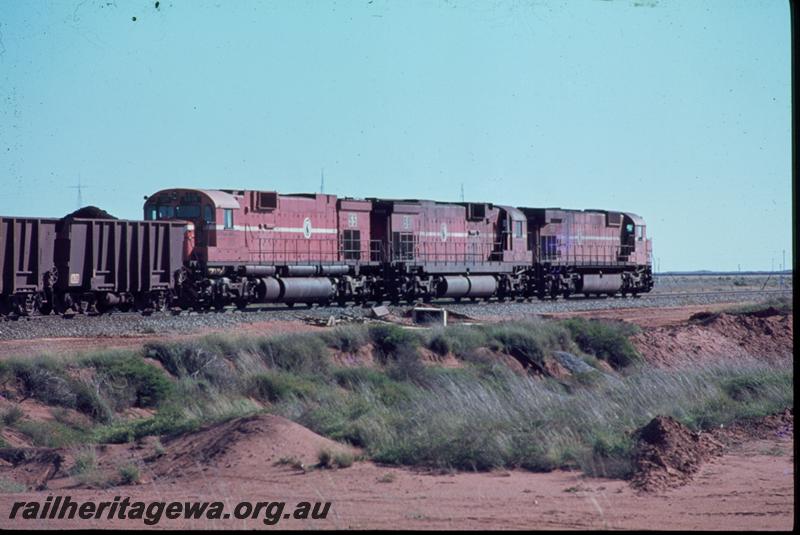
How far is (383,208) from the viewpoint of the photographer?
123 ft

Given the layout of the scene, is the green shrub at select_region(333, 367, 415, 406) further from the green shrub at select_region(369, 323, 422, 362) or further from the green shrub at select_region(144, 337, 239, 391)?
the green shrub at select_region(369, 323, 422, 362)

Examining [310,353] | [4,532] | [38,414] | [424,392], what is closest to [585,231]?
[310,353]

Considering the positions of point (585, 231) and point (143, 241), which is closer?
point (143, 241)

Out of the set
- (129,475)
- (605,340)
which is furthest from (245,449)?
(605,340)

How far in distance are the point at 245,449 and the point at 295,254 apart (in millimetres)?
21481

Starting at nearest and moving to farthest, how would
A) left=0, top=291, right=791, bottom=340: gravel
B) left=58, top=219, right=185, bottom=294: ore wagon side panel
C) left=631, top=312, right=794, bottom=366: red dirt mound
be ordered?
left=0, top=291, right=791, bottom=340: gravel < left=631, top=312, right=794, bottom=366: red dirt mound < left=58, top=219, right=185, bottom=294: ore wagon side panel

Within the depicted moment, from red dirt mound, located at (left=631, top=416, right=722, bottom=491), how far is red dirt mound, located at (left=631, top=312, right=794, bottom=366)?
13.5 meters

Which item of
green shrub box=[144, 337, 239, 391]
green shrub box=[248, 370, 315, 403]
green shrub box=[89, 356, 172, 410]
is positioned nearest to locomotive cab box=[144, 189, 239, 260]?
green shrub box=[144, 337, 239, 391]

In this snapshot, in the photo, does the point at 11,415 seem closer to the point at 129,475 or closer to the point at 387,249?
the point at 129,475

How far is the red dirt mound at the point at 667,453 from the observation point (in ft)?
36.4

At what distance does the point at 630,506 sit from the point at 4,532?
5.73 m

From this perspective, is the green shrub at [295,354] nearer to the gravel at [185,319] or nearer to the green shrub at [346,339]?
the green shrub at [346,339]

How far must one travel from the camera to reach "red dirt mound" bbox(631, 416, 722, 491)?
436 inches

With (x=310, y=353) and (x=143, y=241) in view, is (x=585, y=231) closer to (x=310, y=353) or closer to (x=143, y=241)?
(x=143, y=241)
